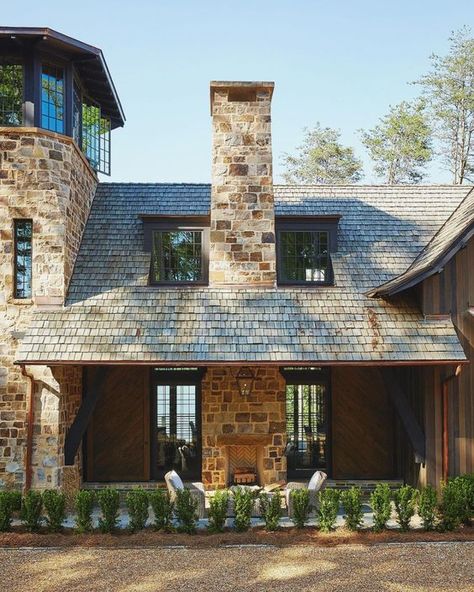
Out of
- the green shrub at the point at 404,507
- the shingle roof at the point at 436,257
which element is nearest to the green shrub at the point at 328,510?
the green shrub at the point at 404,507

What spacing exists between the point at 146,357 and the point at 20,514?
2.91 metres

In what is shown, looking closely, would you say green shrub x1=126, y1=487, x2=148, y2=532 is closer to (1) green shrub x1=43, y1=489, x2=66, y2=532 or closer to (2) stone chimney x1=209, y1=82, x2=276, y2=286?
(1) green shrub x1=43, y1=489, x2=66, y2=532

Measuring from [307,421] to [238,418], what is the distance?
1586mm

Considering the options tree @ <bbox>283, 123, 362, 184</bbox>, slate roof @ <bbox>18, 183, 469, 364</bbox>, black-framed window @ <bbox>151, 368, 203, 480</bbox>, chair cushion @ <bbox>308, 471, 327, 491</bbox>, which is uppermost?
tree @ <bbox>283, 123, 362, 184</bbox>

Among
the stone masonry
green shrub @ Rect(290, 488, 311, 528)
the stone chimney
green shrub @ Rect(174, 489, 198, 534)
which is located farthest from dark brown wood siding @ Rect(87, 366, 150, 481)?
green shrub @ Rect(290, 488, 311, 528)

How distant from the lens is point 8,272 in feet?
35.0

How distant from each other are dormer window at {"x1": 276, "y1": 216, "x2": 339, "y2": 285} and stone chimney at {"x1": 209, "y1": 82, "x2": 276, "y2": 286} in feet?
2.05

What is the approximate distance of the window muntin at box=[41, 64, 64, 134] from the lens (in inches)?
439

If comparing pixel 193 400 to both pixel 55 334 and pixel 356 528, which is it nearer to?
pixel 55 334

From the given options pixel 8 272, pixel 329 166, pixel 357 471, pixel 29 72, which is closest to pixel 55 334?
pixel 8 272

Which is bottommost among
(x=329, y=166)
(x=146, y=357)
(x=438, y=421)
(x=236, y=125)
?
(x=438, y=421)

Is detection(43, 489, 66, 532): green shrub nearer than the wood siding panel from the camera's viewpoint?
Yes

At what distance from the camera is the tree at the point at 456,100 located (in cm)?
2645

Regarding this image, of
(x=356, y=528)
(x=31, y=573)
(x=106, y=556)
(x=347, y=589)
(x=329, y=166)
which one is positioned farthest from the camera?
(x=329, y=166)
